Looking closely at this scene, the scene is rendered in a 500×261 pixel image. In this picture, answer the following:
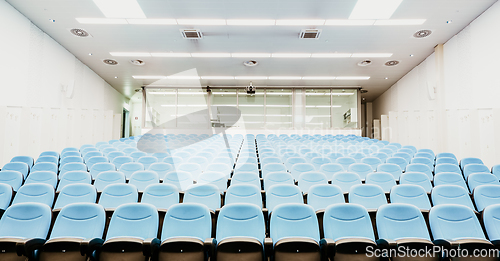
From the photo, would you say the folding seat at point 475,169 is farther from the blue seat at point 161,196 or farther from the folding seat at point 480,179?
the blue seat at point 161,196

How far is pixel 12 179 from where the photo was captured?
4125mm

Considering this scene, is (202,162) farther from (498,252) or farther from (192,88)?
(192,88)

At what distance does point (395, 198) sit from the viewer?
3.35 meters

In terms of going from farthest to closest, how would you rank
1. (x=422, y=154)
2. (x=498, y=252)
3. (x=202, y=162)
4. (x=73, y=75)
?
(x=73, y=75), (x=422, y=154), (x=202, y=162), (x=498, y=252)

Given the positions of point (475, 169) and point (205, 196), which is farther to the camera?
point (475, 169)

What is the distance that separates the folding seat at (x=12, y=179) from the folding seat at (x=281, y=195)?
383 centimetres

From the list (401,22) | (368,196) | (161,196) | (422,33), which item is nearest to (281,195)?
(368,196)

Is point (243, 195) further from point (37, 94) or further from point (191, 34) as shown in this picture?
point (37, 94)

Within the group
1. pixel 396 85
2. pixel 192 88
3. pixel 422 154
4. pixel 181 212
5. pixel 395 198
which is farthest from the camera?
pixel 192 88

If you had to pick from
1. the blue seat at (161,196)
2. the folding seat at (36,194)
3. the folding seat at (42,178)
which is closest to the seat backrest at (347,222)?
the blue seat at (161,196)

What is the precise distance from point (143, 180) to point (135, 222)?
169 cm

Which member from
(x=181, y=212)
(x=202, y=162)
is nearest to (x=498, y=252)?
(x=181, y=212)

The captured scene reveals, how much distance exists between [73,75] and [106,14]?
4536 mm

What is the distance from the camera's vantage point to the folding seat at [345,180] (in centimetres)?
409
